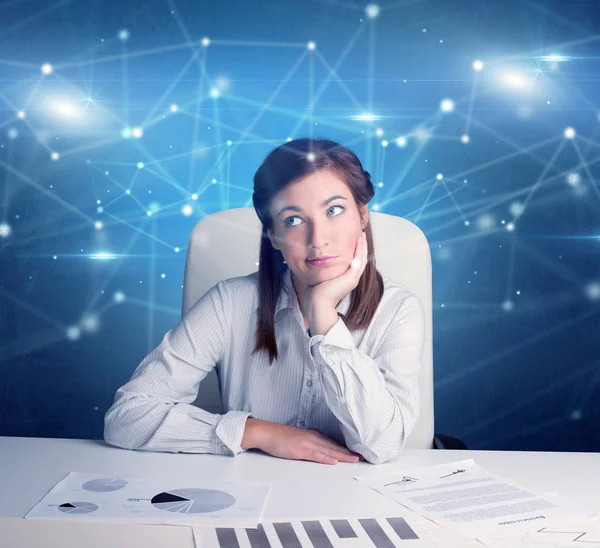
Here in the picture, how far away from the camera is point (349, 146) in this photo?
3160 millimetres

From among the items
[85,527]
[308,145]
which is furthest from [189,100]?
[85,527]

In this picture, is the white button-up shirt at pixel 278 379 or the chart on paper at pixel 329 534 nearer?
the chart on paper at pixel 329 534

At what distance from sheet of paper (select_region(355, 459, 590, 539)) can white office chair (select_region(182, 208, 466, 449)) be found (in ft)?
2.12

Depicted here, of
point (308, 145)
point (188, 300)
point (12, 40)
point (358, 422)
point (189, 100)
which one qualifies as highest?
point (12, 40)

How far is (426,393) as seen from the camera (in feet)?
6.00

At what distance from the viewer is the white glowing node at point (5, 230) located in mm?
3225

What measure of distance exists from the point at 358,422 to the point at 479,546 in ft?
1.51

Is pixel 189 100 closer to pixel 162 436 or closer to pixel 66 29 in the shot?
pixel 66 29

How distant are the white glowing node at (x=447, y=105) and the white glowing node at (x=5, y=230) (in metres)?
1.97

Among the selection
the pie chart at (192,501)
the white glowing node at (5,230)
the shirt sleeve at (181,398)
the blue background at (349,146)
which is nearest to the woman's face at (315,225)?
the shirt sleeve at (181,398)

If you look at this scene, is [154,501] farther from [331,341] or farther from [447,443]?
[447,443]

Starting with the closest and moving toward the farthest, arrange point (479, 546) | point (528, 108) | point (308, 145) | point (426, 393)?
point (479, 546), point (308, 145), point (426, 393), point (528, 108)

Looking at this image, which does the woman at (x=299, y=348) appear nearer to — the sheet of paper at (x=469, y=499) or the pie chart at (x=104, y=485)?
the sheet of paper at (x=469, y=499)

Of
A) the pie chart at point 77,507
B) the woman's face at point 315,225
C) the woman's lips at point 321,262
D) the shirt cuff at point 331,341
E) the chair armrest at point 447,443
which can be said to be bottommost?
the pie chart at point 77,507
